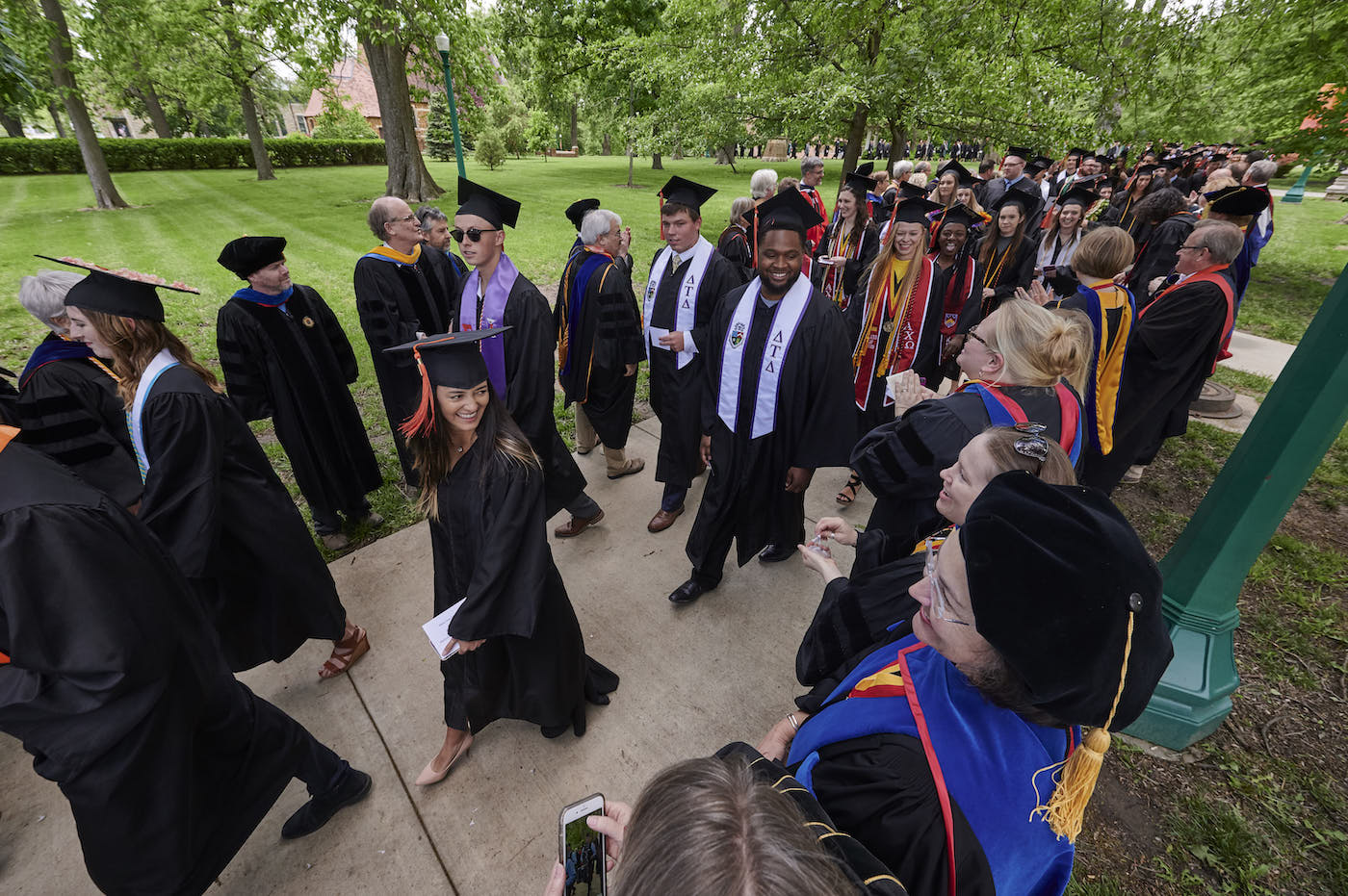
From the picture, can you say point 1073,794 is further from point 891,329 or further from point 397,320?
point 397,320

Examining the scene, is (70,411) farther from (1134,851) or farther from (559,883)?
(1134,851)

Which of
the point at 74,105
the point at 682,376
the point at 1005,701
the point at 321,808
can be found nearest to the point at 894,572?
the point at 1005,701

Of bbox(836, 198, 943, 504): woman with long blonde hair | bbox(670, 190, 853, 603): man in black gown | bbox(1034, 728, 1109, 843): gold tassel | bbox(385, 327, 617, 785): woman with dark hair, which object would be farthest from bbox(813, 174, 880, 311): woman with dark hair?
bbox(1034, 728, 1109, 843): gold tassel

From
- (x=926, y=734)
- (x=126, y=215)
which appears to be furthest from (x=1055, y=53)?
(x=126, y=215)

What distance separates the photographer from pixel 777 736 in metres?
1.82

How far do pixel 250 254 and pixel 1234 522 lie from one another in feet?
17.0

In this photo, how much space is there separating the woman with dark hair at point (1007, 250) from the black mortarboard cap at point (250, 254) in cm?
554

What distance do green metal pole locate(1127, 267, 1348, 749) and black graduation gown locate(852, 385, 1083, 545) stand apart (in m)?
0.86

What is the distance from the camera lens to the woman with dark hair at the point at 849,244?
20.5ft

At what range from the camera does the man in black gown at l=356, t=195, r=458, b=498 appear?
4.05 metres

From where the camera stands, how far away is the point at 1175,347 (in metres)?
3.87

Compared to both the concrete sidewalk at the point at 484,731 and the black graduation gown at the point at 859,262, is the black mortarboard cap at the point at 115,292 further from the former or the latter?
the black graduation gown at the point at 859,262

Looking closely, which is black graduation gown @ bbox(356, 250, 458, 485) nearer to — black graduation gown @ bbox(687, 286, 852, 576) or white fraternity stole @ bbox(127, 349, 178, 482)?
white fraternity stole @ bbox(127, 349, 178, 482)

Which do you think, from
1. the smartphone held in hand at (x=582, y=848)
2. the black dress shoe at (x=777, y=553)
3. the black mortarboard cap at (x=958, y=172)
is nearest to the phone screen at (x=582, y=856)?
the smartphone held in hand at (x=582, y=848)
